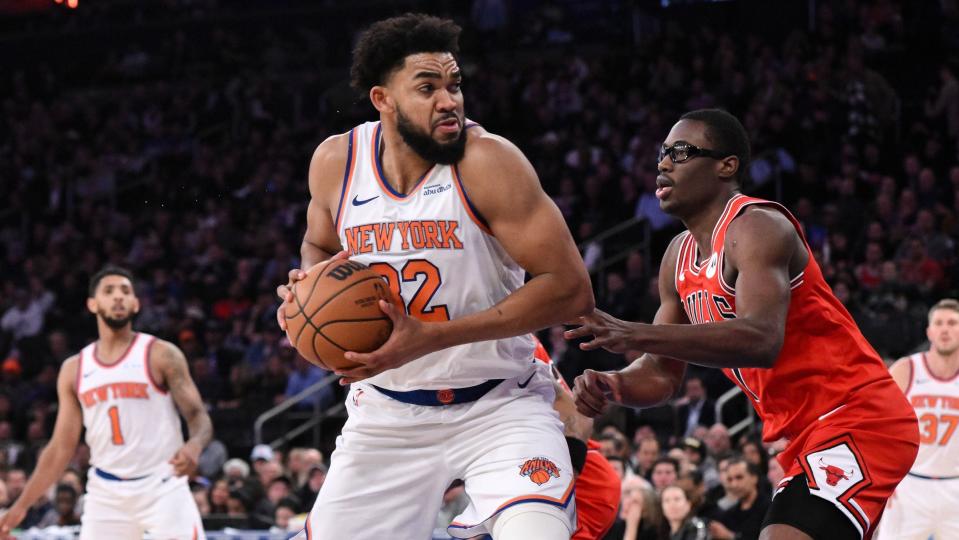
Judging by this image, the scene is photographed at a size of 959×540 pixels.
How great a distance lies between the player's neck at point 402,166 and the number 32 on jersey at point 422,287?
11.1 inches

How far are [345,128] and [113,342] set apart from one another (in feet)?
32.2

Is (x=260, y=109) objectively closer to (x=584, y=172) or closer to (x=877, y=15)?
(x=584, y=172)

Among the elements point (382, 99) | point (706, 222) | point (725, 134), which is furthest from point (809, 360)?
point (382, 99)

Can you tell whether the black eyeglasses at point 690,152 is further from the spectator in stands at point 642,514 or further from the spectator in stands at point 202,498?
the spectator in stands at point 202,498

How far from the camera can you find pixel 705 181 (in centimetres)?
441

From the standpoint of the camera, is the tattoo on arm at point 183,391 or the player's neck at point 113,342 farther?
the player's neck at point 113,342

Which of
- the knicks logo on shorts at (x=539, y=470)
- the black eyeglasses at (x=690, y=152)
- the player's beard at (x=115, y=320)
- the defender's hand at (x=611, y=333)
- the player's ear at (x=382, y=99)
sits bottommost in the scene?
the knicks logo on shorts at (x=539, y=470)

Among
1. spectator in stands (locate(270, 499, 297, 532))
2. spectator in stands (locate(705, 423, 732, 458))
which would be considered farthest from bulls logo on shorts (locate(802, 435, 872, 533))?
spectator in stands (locate(270, 499, 297, 532))

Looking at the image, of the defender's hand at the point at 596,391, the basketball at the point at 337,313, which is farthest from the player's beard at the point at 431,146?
the defender's hand at the point at 596,391

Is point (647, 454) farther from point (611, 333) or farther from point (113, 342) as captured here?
point (611, 333)

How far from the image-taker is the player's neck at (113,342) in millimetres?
7629

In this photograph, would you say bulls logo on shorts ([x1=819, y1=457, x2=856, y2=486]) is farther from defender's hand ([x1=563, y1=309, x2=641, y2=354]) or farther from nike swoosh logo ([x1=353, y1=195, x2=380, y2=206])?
nike swoosh logo ([x1=353, y1=195, x2=380, y2=206])

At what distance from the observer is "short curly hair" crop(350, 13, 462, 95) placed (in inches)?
164

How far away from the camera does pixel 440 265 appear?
4.08 meters
